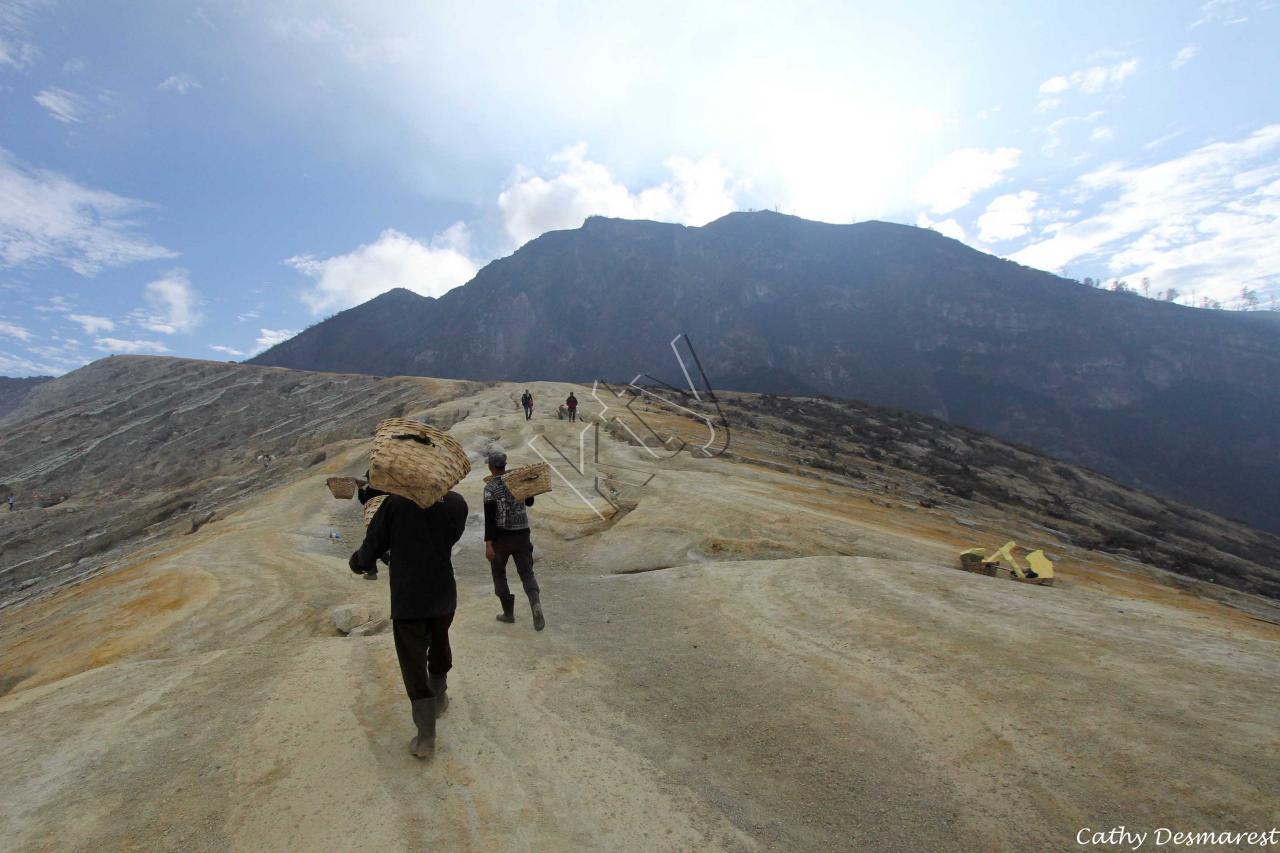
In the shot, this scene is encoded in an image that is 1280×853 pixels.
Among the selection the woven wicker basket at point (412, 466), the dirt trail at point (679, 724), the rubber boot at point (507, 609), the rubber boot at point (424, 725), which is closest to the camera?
the dirt trail at point (679, 724)

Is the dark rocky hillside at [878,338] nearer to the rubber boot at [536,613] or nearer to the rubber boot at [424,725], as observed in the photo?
the rubber boot at [536,613]

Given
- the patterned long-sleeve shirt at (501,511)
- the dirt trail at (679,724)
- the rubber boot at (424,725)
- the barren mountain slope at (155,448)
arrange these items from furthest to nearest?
1. the barren mountain slope at (155,448)
2. the patterned long-sleeve shirt at (501,511)
3. the rubber boot at (424,725)
4. the dirt trail at (679,724)

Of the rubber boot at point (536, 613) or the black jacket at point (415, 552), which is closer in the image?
the black jacket at point (415, 552)

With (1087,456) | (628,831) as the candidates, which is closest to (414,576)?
(628,831)

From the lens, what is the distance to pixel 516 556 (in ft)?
22.0

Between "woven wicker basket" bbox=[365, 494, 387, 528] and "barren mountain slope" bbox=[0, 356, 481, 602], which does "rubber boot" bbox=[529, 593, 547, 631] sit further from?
"barren mountain slope" bbox=[0, 356, 481, 602]

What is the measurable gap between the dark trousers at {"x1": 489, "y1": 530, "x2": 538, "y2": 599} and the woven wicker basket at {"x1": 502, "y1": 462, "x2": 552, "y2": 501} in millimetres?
536

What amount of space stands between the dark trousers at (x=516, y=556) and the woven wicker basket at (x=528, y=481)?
54 centimetres

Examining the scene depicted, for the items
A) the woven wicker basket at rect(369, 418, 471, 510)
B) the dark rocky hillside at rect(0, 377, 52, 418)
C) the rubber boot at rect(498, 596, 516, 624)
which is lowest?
the rubber boot at rect(498, 596, 516, 624)

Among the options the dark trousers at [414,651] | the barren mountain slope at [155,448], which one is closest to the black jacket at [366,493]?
the dark trousers at [414,651]

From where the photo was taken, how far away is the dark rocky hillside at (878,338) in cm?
9244

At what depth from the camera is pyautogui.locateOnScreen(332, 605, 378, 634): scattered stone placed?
23.5 ft

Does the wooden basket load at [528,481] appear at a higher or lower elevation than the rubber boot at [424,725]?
higher

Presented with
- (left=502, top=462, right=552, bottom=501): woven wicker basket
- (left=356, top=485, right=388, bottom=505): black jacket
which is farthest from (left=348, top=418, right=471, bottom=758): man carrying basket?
(left=502, top=462, right=552, bottom=501): woven wicker basket
